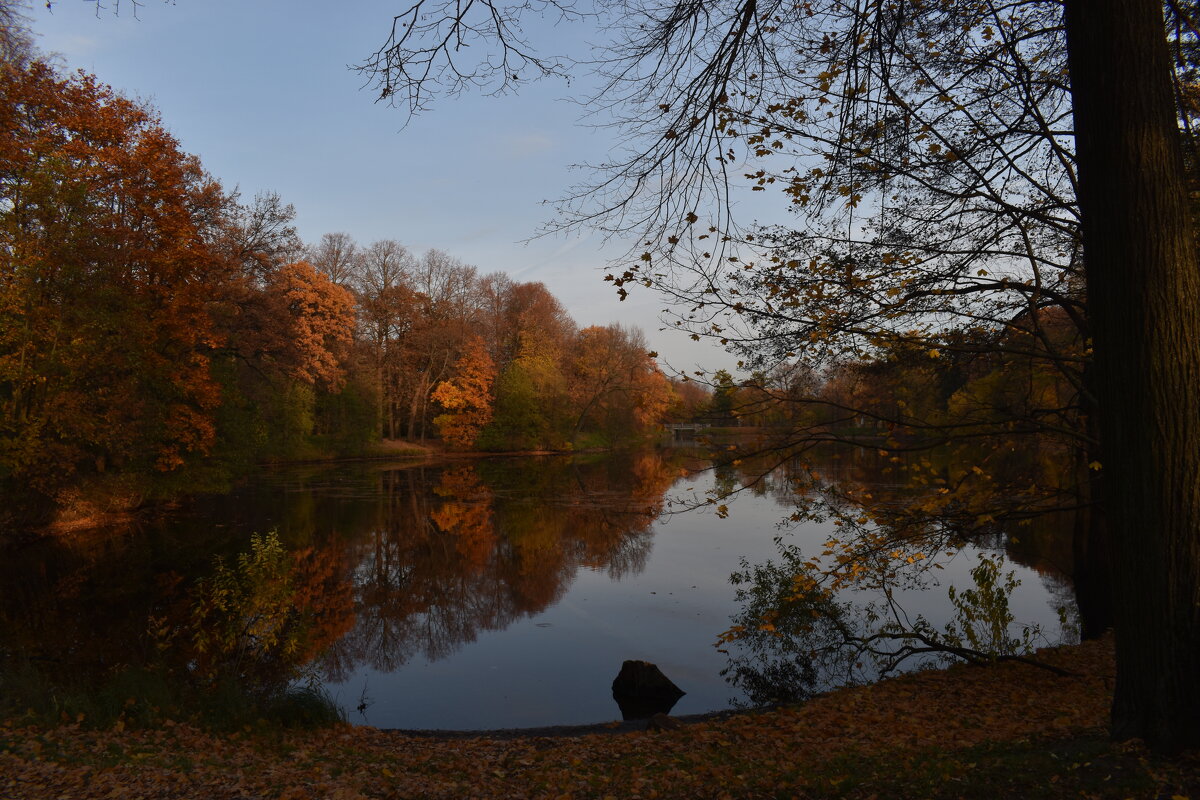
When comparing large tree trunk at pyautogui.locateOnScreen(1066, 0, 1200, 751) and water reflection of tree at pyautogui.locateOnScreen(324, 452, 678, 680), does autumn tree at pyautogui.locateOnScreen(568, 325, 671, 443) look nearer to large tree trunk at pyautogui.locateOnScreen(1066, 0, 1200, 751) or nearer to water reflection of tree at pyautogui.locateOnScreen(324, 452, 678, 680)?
water reflection of tree at pyautogui.locateOnScreen(324, 452, 678, 680)

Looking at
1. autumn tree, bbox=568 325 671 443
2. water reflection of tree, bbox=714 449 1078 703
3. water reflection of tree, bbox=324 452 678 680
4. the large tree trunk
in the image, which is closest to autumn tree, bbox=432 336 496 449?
autumn tree, bbox=568 325 671 443

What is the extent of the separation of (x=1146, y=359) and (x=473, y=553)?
15016mm

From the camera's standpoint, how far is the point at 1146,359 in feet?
11.0

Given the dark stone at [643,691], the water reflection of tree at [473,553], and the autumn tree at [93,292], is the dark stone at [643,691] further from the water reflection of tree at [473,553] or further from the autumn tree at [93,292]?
the autumn tree at [93,292]

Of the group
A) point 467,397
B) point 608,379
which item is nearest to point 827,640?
point 467,397

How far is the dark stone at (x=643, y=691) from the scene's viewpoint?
8.73 meters

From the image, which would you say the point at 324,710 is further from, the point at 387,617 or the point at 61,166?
the point at 61,166

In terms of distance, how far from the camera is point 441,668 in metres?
10.2

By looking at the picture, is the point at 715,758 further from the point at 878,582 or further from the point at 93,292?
the point at 93,292

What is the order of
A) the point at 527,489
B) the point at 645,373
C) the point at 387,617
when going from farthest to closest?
the point at 645,373, the point at 527,489, the point at 387,617

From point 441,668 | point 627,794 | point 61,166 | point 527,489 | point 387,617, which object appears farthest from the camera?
point 527,489

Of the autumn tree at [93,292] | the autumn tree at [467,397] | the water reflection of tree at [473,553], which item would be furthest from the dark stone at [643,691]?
the autumn tree at [467,397]

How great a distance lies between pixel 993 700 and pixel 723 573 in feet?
27.1

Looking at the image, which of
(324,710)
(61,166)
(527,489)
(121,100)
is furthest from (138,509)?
(324,710)
